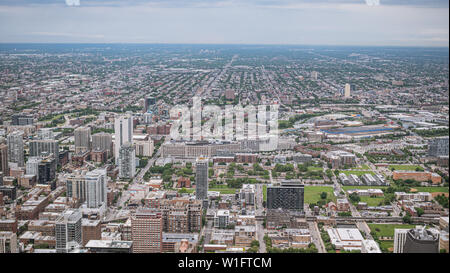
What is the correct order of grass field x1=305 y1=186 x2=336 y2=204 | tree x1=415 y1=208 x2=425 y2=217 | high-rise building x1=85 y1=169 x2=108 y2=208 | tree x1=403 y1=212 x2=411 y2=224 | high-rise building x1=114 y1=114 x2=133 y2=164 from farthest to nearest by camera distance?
high-rise building x1=114 y1=114 x2=133 y2=164 < grass field x1=305 y1=186 x2=336 y2=204 < high-rise building x1=85 y1=169 x2=108 y2=208 < tree x1=403 y1=212 x2=411 y2=224 < tree x1=415 y1=208 x2=425 y2=217

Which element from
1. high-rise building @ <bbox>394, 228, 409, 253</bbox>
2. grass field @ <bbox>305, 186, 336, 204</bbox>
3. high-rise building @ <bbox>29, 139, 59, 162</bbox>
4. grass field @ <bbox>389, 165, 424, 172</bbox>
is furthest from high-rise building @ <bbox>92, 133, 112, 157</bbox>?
high-rise building @ <bbox>394, 228, 409, 253</bbox>

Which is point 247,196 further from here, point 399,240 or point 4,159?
point 4,159

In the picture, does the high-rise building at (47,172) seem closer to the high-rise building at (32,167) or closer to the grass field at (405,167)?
the high-rise building at (32,167)

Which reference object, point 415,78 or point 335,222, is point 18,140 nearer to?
point 335,222

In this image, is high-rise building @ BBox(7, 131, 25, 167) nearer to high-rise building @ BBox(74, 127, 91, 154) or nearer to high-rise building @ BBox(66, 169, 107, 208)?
high-rise building @ BBox(74, 127, 91, 154)

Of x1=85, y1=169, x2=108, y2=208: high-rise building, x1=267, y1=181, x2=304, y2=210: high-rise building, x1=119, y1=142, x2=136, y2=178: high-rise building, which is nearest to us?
x1=267, y1=181, x2=304, y2=210: high-rise building

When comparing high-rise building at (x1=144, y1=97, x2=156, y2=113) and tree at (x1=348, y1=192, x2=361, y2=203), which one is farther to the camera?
high-rise building at (x1=144, y1=97, x2=156, y2=113)
